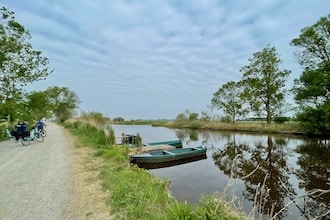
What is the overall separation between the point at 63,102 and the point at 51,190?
5665 cm

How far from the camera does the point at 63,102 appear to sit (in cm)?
5781

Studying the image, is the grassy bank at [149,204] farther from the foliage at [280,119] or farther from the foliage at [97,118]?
the foliage at [280,119]

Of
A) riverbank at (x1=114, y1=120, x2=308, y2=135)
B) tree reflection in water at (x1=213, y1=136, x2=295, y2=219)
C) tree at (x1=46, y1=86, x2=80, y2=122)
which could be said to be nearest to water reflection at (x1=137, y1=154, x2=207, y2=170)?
tree reflection in water at (x1=213, y1=136, x2=295, y2=219)

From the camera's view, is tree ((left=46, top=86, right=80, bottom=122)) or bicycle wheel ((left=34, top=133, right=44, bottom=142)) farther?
tree ((left=46, top=86, right=80, bottom=122))

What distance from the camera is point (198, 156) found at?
16.5 m

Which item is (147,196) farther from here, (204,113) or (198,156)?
(204,113)

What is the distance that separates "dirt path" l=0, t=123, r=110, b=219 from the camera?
4414 mm

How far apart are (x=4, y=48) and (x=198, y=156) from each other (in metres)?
15.9

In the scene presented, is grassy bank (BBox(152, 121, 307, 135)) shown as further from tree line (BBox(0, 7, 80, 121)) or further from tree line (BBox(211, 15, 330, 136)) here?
tree line (BBox(0, 7, 80, 121))

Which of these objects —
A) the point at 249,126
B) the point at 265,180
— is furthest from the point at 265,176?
the point at 249,126

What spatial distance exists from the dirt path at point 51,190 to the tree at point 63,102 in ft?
166

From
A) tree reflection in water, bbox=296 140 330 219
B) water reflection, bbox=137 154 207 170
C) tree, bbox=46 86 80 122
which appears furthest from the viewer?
tree, bbox=46 86 80 122

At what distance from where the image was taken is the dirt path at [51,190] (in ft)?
14.5

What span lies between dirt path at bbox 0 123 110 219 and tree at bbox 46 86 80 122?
166 feet
